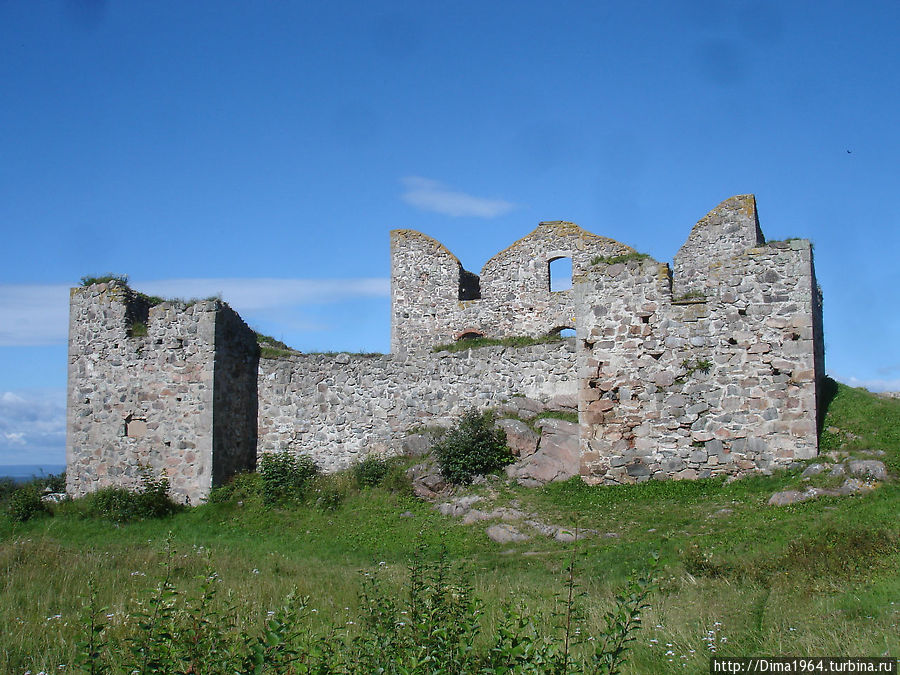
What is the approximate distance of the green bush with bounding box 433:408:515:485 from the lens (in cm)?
1639

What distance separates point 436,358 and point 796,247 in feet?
28.2

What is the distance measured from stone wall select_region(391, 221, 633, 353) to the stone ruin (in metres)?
0.26

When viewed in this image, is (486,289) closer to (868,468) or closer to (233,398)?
(233,398)

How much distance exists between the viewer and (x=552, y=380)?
58.3 ft

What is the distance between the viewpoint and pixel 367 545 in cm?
1409

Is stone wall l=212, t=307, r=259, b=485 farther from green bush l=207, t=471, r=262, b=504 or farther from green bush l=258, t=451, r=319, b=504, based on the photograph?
green bush l=258, t=451, r=319, b=504

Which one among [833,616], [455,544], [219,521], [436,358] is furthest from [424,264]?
[833,616]

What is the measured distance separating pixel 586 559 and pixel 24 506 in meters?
13.4

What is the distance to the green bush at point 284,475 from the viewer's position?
17.6 m

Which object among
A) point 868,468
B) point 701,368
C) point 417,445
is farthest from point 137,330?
point 868,468

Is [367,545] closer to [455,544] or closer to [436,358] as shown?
[455,544]

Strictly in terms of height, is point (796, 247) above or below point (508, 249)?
below

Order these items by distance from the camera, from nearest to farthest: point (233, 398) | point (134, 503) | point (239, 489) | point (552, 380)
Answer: point (134, 503) → point (552, 380) → point (239, 489) → point (233, 398)

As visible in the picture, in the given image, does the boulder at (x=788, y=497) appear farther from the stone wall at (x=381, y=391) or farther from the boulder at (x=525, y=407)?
the boulder at (x=525, y=407)
